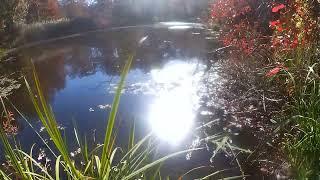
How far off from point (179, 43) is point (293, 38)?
15321 millimetres

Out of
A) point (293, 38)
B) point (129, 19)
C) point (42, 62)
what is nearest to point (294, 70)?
point (293, 38)

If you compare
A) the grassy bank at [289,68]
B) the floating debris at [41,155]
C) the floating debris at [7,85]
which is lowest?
the floating debris at [7,85]

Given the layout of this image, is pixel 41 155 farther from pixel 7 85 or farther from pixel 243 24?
pixel 7 85

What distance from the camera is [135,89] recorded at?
12602 mm

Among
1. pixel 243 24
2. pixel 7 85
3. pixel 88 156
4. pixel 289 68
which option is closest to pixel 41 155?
pixel 289 68

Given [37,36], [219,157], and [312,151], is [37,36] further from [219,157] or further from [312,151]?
[312,151]

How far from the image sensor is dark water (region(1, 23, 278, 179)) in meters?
8.43

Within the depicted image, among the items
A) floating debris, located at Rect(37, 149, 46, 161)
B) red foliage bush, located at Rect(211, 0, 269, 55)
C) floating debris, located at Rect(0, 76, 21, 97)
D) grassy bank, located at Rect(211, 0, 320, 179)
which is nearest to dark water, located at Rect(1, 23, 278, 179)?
floating debris, located at Rect(0, 76, 21, 97)

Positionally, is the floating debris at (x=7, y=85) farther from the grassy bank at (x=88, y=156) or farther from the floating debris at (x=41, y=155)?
the grassy bank at (x=88, y=156)

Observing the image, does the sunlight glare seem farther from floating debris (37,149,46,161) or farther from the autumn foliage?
floating debris (37,149,46,161)

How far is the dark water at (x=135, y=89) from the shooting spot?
27.7ft

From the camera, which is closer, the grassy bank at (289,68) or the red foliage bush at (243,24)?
the grassy bank at (289,68)

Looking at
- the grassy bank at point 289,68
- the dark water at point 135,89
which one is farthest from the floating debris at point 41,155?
the grassy bank at point 289,68

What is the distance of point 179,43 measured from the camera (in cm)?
2169
